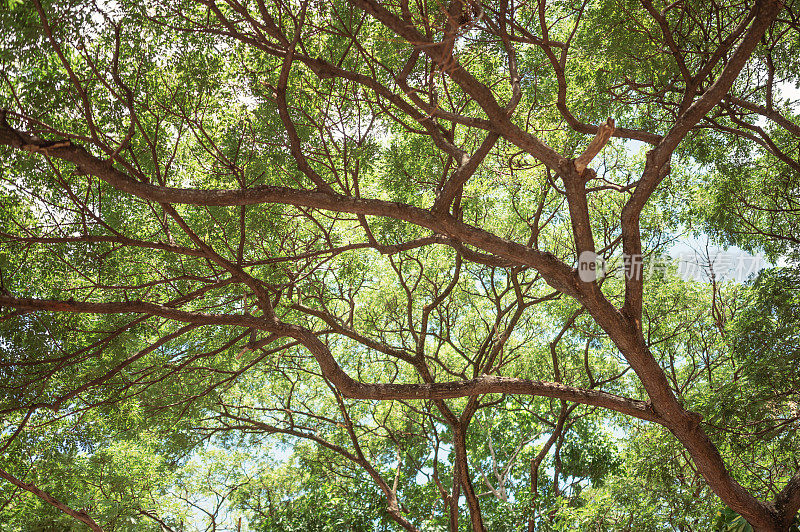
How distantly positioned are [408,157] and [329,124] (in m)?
0.83

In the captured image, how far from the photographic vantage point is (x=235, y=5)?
4.75 metres

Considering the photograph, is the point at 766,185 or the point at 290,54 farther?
the point at 766,185

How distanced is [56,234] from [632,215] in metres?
4.50

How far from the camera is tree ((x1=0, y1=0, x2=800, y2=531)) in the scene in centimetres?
421

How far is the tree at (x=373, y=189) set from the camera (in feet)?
13.8

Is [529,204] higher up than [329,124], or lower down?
higher up

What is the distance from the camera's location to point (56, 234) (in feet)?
17.3

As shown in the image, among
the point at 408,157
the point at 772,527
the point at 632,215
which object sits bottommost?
the point at 772,527

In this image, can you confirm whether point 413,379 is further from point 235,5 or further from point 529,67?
point 235,5

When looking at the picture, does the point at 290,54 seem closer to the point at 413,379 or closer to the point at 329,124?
the point at 329,124

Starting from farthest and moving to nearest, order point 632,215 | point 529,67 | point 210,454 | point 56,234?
point 210,454 → point 529,67 → point 56,234 → point 632,215

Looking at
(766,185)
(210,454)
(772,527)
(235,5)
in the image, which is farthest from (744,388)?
(210,454)

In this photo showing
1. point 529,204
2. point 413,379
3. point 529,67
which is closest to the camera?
point 529,67

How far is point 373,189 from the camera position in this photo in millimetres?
7734
